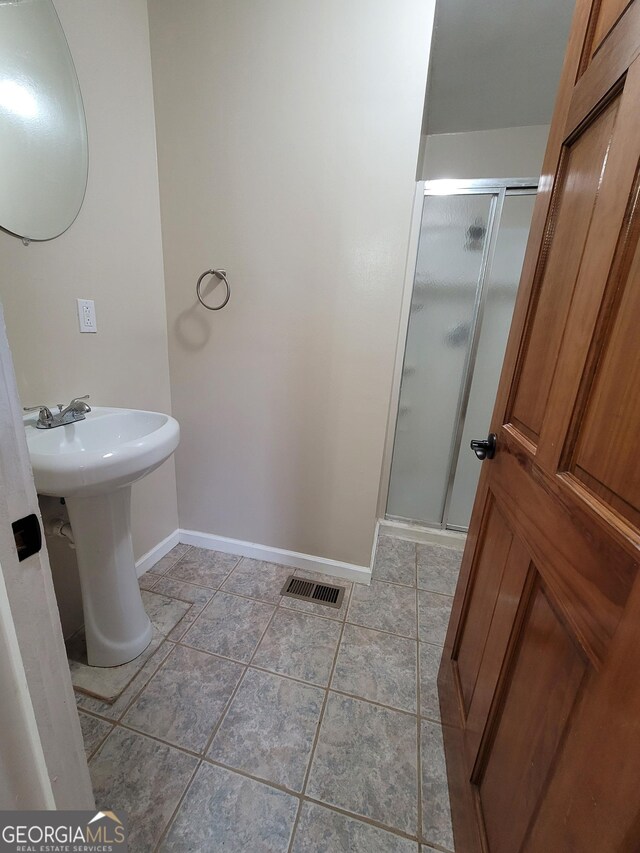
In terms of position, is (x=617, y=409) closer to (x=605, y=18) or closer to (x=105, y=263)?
(x=605, y=18)

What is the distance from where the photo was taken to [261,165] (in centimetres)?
133

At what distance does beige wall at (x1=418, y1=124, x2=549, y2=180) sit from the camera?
1.86m

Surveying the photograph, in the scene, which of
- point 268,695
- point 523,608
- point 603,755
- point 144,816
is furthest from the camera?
point 268,695

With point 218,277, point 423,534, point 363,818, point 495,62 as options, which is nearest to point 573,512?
point 363,818

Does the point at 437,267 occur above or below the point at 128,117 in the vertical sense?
below

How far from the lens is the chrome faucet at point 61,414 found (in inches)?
41.5

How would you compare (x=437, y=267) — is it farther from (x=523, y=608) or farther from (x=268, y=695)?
(x=268, y=695)

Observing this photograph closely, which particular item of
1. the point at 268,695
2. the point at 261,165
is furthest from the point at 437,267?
the point at 268,695

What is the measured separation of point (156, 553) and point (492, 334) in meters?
2.28

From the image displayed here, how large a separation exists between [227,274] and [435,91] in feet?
4.79

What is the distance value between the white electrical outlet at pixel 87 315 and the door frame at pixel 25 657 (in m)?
1.03

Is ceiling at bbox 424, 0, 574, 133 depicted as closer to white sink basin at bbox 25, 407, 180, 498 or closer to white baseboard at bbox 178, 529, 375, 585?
white sink basin at bbox 25, 407, 180, 498

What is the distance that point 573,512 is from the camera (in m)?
0.49

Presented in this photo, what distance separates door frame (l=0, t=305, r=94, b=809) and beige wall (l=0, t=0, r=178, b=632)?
887 millimetres
